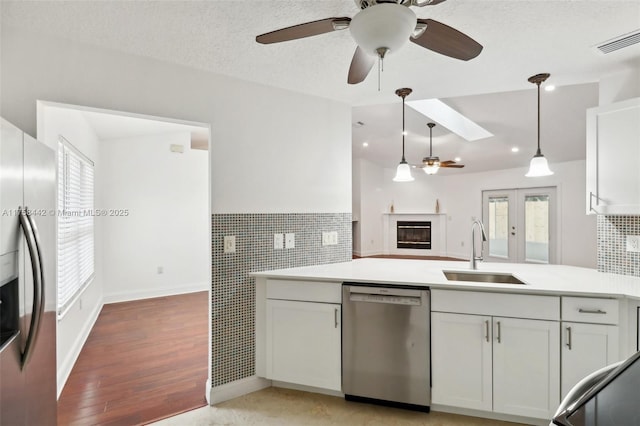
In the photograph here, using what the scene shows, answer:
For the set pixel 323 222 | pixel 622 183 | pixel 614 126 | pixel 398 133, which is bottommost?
pixel 323 222

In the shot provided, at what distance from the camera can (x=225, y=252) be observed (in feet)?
8.16

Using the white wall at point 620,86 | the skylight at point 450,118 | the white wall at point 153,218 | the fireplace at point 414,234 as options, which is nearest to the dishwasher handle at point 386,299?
the white wall at point 620,86

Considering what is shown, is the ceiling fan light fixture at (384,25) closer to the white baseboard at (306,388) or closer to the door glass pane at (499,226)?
the white baseboard at (306,388)

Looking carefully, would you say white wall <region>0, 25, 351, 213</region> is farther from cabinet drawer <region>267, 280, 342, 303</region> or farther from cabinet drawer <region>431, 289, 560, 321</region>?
cabinet drawer <region>431, 289, 560, 321</region>

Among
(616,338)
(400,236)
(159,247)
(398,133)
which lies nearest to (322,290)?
(616,338)

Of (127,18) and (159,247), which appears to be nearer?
(127,18)

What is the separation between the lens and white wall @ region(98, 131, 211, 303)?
4.84 m

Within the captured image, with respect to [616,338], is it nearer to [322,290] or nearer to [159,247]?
[322,290]

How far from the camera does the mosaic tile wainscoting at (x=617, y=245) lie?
2.36 m

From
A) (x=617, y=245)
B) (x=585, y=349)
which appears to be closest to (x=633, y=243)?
(x=617, y=245)

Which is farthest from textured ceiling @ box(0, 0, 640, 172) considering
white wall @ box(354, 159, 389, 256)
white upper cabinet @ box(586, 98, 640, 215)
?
white wall @ box(354, 159, 389, 256)

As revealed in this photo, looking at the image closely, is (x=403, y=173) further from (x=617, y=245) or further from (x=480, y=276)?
(x=617, y=245)

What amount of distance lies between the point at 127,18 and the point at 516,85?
2826 mm

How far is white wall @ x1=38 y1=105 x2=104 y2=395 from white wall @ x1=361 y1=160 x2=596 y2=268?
21.1 ft
